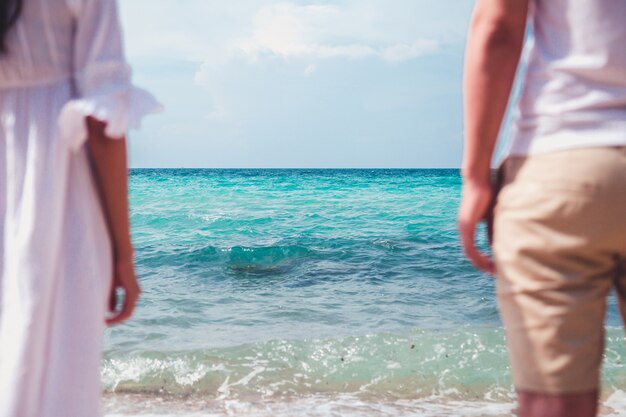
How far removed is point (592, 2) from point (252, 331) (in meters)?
5.26

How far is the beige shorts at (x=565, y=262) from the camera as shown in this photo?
1240mm

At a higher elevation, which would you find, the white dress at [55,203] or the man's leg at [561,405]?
the white dress at [55,203]

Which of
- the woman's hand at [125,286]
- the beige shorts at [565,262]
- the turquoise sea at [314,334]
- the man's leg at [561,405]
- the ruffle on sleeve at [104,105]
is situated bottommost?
the turquoise sea at [314,334]

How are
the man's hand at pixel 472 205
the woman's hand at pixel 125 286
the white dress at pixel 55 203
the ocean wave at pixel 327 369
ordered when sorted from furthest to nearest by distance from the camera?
the ocean wave at pixel 327 369, the woman's hand at pixel 125 286, the white dress at pixel 55 203, the man's hand at pixel 472 205

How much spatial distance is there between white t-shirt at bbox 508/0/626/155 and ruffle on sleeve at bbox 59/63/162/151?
0.80m

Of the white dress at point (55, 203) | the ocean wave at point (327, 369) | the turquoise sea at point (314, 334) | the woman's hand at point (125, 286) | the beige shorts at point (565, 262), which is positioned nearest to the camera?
the beige shorts at point (565, 262)

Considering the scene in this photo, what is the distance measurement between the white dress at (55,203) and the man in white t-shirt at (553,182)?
2.42ft

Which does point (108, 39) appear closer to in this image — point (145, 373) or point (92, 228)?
point (92, 228)

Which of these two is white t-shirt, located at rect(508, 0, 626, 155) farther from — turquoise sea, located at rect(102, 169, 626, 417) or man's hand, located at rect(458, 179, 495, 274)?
turquoise sea, located at rect(102, 169, 626, 417)

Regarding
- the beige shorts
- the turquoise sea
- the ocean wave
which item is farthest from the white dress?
the ocean wave

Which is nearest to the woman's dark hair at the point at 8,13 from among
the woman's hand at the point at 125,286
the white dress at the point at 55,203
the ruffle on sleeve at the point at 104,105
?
the white dress at the point at 55,203

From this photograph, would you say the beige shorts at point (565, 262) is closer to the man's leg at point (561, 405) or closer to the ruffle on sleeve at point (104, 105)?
the man's leg at point (561, 405)

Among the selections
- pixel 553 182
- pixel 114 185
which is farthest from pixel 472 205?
pixel 114 185

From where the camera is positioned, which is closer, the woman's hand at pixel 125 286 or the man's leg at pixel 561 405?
the man's leg at pixel 561 405
